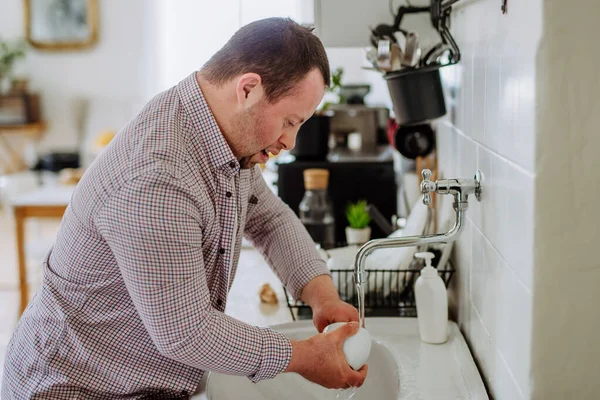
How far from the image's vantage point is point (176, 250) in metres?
1.04

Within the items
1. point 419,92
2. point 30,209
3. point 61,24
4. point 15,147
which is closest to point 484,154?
point 419,92

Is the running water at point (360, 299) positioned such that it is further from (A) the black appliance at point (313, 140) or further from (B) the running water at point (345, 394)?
(A) the black appliance at point (313, 140)

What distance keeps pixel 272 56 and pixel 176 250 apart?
33 cm

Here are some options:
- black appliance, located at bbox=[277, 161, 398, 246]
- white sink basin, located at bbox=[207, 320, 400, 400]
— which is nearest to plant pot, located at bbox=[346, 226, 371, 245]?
black appliance, located at bbox=[277, 161, 398, 246]

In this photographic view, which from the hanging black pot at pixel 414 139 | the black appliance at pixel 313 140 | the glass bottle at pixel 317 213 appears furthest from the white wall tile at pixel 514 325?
the black appliance at pixel 313 140

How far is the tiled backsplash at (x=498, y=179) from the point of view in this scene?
96 cm

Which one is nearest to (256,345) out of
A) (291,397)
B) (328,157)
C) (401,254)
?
(291,397)

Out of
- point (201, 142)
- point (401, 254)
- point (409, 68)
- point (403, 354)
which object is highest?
point (409, 68)

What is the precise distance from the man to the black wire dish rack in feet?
1.14

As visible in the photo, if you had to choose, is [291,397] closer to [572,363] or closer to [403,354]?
[403,354]

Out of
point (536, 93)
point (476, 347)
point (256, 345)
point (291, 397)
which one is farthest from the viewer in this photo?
point (291, 397)

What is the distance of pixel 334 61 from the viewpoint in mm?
4688

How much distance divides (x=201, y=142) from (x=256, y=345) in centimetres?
34

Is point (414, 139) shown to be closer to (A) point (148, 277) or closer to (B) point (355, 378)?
(B) point (355, 378)
